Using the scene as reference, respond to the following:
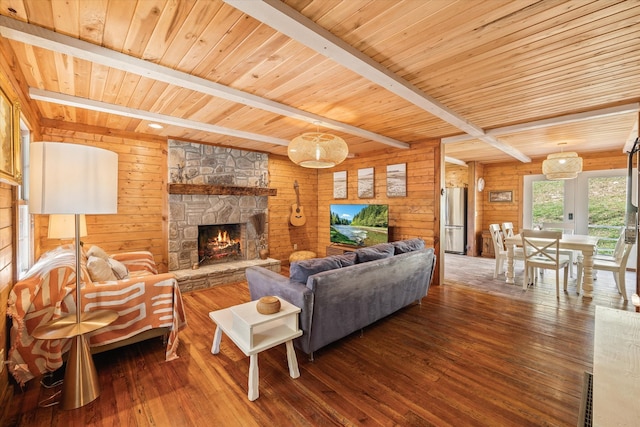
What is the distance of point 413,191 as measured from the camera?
4910 mm

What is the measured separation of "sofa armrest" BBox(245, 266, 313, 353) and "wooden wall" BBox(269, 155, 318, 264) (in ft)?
10.9

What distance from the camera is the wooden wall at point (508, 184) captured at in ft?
21.7

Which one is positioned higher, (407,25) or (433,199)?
(407,25)

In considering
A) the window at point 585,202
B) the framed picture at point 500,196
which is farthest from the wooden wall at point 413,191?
the framed picture at point 500,196

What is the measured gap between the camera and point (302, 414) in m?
1.74

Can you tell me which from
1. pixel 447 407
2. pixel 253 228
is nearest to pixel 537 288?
pixel 447 407

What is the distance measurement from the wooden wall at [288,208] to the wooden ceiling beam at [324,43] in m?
3.76

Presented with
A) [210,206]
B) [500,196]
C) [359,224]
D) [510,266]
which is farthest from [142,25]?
[500,196]

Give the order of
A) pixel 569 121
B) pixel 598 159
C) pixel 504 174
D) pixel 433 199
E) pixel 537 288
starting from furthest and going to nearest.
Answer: pixel 504 174 → pixel 598 159 → pixel 433 199 → pixel 537 288 → pixel 569 121

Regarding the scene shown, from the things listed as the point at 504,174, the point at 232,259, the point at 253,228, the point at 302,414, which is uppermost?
the point at 504,174

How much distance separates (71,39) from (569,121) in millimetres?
4922

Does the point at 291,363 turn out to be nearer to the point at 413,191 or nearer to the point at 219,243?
the point at 219,243

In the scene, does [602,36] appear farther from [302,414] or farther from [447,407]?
[302,414]

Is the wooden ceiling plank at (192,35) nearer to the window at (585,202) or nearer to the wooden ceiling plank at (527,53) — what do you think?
the wooden ceiling plank at (527,53)
